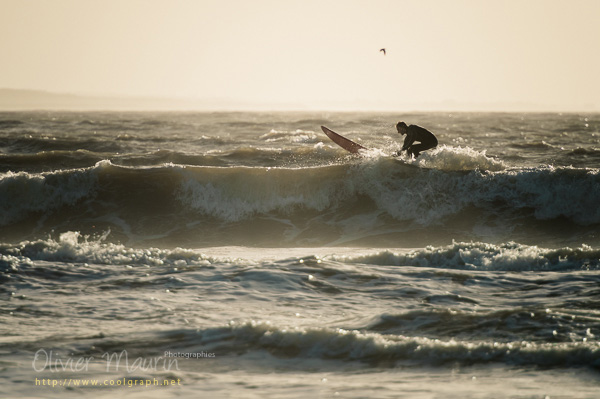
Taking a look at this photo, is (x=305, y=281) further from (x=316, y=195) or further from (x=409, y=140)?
(x=316, y=195)

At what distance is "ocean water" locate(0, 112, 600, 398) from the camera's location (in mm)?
5570

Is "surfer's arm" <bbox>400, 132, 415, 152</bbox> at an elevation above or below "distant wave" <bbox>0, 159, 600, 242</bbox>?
above

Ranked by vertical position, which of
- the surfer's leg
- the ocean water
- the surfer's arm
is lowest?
the ocean water

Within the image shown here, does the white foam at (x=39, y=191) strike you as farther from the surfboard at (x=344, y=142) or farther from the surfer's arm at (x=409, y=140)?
the surfer's arm at (x=409, y=140)

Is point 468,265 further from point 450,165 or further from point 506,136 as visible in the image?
point 506,136

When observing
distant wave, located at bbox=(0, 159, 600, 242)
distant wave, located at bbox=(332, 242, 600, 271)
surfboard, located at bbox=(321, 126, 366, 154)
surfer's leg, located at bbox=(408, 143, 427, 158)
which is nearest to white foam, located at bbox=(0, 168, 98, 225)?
distant wave, located at bbox=(0, 159, 600, 242)

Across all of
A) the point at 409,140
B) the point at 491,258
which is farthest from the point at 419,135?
the point at 491,258

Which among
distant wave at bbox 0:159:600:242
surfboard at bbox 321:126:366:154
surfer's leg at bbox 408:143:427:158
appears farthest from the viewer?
surfboard at bbox 321:126:366:154

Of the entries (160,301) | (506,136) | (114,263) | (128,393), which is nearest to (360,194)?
(114,263)

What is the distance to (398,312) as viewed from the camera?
7219 millimetres

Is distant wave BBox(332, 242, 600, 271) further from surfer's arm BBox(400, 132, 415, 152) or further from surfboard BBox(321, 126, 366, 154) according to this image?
surfboard BBox(321, 126, 366, 154)

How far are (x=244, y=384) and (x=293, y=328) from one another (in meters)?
1.31

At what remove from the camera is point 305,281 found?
888 centimetres

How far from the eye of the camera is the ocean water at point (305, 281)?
5.57m
